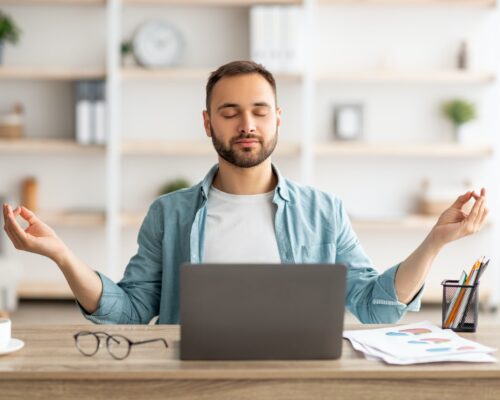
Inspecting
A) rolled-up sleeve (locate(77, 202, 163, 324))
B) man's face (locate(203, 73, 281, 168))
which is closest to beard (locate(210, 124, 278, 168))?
man's face (locate(203, 73, 281, 168))

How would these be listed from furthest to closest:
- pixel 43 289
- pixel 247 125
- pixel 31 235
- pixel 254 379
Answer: pixel 43 289 < pixel 247 125 < pixel 31 235 < pixel 254 379

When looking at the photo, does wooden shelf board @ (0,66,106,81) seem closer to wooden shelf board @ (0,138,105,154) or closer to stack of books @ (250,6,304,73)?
wooden shelf board @ (0,138,105,154)

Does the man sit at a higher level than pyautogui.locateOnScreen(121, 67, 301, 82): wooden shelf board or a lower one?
lower

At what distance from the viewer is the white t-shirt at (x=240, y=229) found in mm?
1999

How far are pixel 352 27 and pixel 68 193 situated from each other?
2.12 m

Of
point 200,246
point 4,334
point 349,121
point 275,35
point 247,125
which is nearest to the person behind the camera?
point 4,334

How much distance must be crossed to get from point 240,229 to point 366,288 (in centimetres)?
36

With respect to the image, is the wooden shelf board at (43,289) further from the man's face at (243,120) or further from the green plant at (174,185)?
the man's face at (243,120)

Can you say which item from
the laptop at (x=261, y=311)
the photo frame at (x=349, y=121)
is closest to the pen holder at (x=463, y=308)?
the laptop at (x=261, y=311)

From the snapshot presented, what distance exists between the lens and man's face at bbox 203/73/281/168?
1903mm

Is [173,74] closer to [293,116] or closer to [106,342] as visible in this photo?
[293,116]

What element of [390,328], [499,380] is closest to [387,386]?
[499,380]

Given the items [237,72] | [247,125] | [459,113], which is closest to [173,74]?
[459,113]

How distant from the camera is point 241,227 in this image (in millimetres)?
2021
